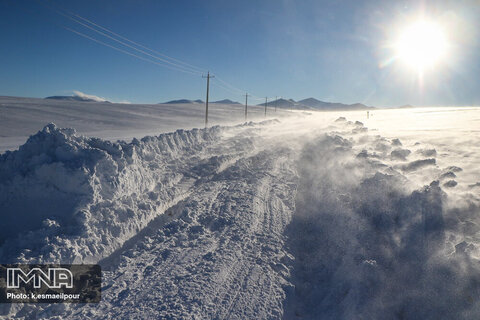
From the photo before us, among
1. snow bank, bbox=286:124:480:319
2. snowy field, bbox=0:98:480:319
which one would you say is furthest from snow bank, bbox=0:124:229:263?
snow bank, bbox=286:124:480:319

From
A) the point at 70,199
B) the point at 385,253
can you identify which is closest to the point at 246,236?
the point at 385,253

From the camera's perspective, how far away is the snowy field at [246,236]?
3.80 m

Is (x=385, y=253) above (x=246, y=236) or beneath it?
above

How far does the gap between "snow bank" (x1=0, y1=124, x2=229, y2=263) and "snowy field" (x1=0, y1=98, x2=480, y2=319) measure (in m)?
0.03

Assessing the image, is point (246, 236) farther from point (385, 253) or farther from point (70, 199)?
point (70, 199)

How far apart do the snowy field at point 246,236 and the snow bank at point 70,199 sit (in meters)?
0.03

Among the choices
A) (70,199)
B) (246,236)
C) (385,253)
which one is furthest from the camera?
(70,199)

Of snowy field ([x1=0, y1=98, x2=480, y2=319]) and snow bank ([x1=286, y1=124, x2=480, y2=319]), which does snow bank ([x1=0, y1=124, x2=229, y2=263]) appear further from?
snow bank ([x1=286, y1=124, x2=480, y2=319])

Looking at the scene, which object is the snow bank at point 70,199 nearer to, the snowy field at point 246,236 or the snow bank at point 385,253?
the snowy field at point 246,236

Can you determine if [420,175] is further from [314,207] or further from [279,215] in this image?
[279,215]

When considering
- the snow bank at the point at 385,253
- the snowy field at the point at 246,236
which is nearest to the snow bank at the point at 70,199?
the snowy field at the point at 246,236

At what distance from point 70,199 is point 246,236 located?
3.78 m

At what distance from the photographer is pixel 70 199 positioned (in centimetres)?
577

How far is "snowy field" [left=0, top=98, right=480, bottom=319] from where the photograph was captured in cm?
380
